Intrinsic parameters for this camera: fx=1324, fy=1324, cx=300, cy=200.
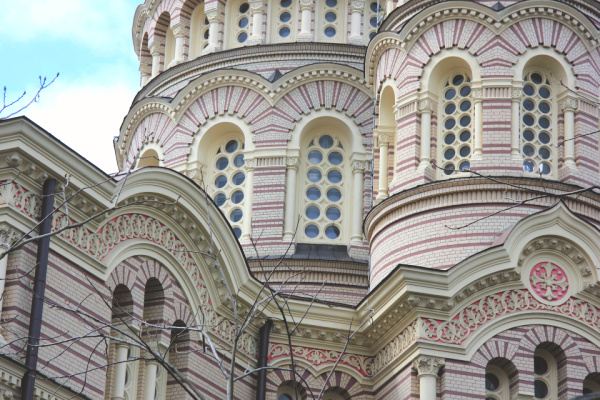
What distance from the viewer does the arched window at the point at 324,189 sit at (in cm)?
2850

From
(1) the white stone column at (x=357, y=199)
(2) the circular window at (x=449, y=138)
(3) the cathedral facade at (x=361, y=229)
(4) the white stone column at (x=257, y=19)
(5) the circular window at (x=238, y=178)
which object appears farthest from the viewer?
(4) the white stone column at (x=257, y=19)

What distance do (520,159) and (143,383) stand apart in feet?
26.3

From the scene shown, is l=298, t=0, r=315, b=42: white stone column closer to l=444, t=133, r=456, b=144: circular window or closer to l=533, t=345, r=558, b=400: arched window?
l=444, t=133, r=456, b=144: circular window

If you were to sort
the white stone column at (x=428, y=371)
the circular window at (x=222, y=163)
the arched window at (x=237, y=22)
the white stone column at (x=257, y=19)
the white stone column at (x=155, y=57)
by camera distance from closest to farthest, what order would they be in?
1. the white stone column at (x=428, y=371)
2. the circular window at (x=222, y=163)
3. the white stone column at (x=257, y=19)
4. the arched window at (x=237, y=22)
5. the white stone column at (x=155, y=57)

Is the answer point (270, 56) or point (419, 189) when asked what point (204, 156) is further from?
point (419, 189)

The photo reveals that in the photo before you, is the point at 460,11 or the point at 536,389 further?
the point at 460,11

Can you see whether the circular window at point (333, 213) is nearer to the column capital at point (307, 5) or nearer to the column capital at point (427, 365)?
the column capital at point (307, 5)

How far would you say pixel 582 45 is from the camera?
25.1 meters

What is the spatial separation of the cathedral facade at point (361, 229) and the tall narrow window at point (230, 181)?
0.17 feet

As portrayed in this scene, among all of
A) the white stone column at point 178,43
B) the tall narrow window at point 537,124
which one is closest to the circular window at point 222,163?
the white stone column at point 178,43

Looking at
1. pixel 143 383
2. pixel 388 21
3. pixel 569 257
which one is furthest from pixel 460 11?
pixel 143 383

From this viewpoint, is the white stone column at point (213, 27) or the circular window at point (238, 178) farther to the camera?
the white stone column at point (213, 27)

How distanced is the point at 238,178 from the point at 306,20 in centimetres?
422

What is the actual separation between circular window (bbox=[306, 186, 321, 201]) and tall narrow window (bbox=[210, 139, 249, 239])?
146cm
